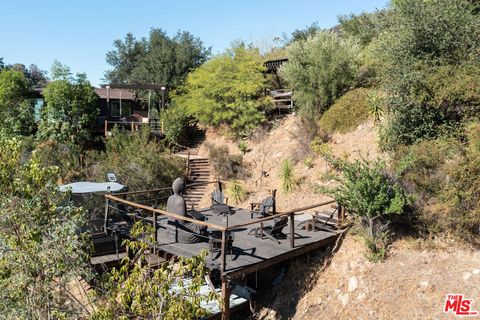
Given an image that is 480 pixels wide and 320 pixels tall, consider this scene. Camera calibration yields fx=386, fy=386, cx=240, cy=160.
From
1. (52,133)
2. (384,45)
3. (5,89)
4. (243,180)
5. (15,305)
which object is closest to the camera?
(15,305)

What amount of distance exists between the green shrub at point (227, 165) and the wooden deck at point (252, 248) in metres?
7.07

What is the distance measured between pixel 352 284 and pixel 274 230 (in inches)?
84.2

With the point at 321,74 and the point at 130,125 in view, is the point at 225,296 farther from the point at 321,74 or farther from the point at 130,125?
the point at 130,125

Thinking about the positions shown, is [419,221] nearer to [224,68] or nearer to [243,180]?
[243,180]

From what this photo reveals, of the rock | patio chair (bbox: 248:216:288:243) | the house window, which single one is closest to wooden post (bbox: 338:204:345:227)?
patio chair (bbox: 248:216:288:243)

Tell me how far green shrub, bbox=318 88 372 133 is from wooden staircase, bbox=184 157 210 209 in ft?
19.8

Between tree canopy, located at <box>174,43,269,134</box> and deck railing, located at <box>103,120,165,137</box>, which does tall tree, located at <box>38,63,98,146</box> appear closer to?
deck railing, located at <box>103,120,165,137</box>

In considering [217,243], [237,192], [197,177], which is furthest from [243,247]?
[197,177]

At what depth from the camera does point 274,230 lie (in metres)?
9.44

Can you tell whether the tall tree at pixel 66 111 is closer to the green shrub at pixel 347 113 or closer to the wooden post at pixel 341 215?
the green shrub at pixel 347 113

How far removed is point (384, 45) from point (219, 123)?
10.9 m

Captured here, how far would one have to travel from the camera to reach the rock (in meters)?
8.56

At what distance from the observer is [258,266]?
8133mm

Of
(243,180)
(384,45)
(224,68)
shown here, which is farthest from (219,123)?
(384,45)
